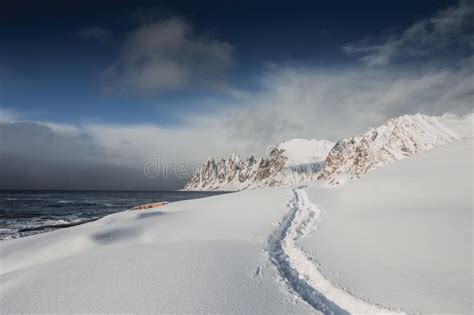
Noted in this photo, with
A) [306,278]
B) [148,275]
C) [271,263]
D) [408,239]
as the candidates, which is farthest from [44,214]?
[408,239]

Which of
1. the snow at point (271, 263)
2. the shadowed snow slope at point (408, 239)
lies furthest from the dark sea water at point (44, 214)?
the shadowed snow slope at point (408, 239)

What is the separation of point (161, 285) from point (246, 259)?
3.68 meters

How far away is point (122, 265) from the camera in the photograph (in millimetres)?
9578

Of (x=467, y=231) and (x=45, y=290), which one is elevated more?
(x=467, y=231)

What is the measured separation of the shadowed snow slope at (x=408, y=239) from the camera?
7.50 meters

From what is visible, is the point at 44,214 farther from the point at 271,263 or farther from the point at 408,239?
the point at 408,239

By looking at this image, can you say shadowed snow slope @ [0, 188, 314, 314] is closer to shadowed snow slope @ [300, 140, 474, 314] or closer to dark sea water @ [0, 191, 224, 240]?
shadowed snow slope @ [300, 140, 474, 314]

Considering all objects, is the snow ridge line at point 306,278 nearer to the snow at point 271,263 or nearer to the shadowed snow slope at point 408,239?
the snow at point 271,263

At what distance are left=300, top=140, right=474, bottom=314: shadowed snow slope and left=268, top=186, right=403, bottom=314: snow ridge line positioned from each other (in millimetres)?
354

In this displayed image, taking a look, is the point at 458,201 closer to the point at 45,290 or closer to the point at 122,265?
the point at 122,265

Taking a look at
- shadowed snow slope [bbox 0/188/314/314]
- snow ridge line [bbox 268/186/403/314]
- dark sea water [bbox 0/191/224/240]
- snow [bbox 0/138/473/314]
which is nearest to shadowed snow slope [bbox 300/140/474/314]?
snow [bbox 0/138/473/314]

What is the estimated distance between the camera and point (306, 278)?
30.9 feet

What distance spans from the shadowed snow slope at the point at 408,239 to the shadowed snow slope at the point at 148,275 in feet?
7.83

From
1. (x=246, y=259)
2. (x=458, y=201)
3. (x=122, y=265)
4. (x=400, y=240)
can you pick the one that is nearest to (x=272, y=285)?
(x=246, y=259)
